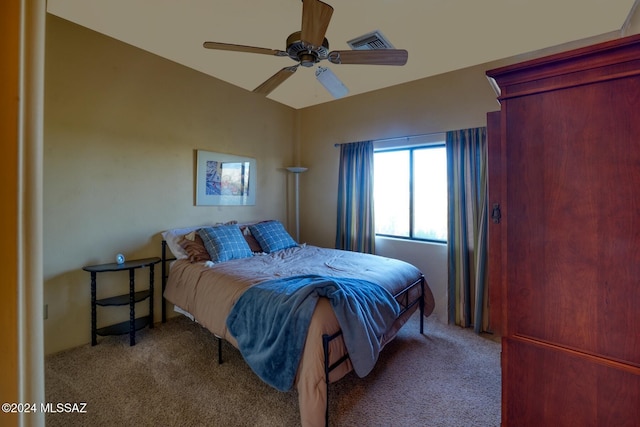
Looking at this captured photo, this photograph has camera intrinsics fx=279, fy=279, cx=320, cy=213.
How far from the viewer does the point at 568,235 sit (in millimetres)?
852

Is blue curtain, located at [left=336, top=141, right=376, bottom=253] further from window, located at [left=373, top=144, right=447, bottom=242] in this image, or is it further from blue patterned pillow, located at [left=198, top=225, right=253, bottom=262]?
blue patterned pillow, located at [left=198, top=225, right=253, bottom=262]

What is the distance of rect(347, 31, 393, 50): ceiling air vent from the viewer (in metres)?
2.37

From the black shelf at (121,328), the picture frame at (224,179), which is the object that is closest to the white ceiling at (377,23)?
the picture frame at (224,179)

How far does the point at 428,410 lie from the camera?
1.78m

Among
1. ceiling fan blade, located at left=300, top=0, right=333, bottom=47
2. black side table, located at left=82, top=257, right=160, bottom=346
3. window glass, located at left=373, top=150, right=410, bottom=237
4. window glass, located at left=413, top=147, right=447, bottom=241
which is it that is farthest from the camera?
window glass, located at left=373, top=150, right=410, bottom=237

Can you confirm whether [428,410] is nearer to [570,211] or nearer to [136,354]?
[570,211]

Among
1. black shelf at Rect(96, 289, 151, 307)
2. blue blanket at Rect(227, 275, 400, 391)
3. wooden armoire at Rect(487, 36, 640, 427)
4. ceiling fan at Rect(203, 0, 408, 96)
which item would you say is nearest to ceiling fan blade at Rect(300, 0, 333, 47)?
ceiling fan at Rect(203, 0, 408, 96)

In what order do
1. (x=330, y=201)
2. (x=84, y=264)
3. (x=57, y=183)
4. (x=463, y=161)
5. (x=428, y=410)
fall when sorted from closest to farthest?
(x=428, y=410)
(x=57, y=183)
(x=84, y=264)
(x=463, y=161)
(x=330, y=201)

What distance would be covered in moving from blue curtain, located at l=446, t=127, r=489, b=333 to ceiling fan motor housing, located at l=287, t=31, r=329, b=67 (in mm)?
1841

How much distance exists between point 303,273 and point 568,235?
1.85m

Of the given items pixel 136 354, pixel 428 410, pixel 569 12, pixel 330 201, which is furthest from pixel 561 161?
pixel 330 201

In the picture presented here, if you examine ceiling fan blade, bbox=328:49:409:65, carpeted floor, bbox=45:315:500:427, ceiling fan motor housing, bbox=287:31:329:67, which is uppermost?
ceiling fan motor housing, bbox=287:31:329:67

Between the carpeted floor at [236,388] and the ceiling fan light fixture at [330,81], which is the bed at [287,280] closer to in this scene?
the carpeted floor at [236,388]

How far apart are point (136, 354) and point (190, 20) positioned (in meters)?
2.82
